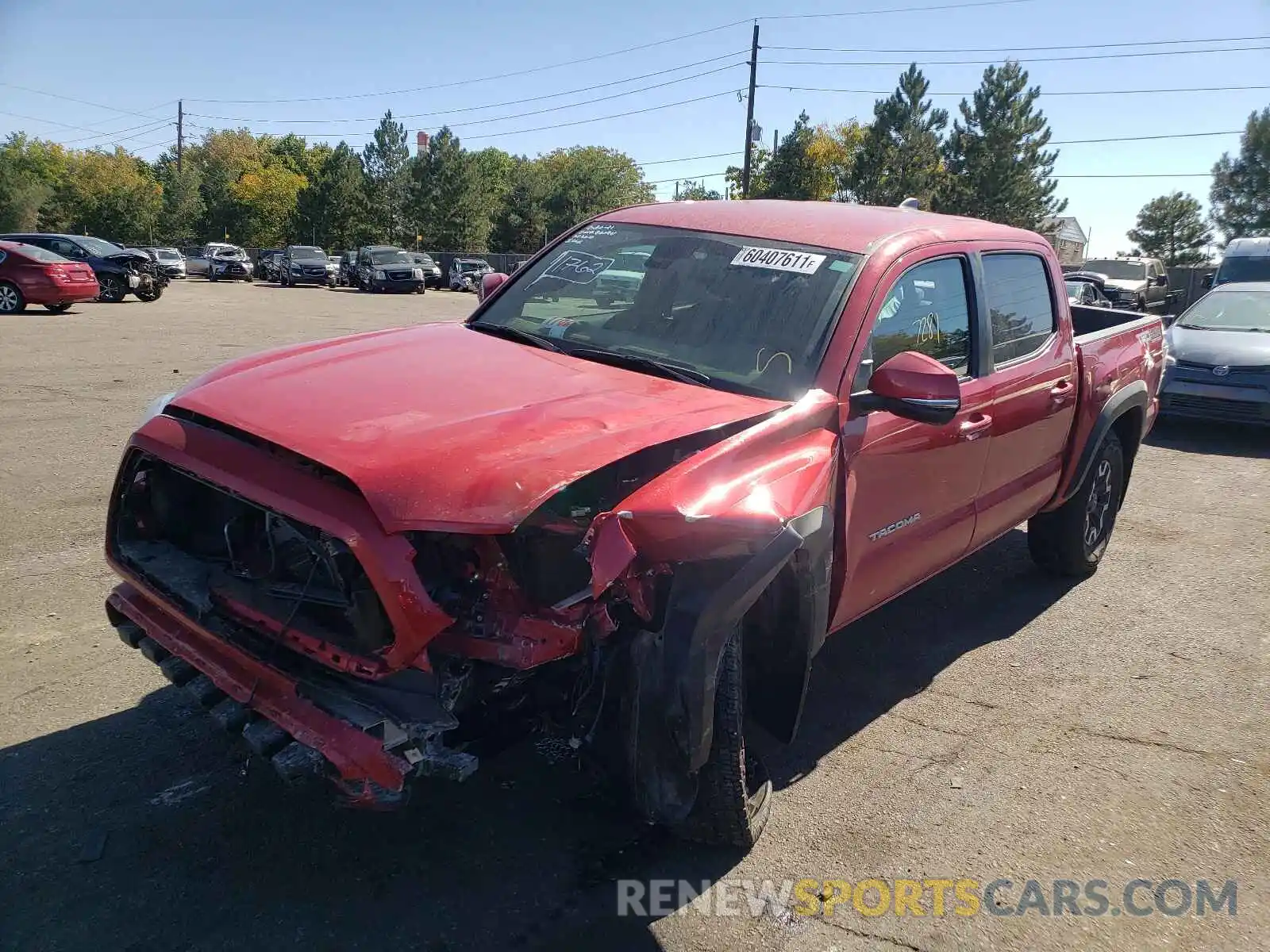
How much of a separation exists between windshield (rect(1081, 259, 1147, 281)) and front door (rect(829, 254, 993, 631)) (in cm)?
2366

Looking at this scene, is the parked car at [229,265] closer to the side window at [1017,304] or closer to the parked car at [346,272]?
the parked car at [346,272]

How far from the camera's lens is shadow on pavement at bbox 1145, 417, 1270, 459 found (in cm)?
938

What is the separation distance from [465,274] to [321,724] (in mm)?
41690

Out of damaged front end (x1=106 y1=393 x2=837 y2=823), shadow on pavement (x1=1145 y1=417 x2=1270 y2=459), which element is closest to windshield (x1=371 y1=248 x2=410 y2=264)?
shadow on pavement (x1=1145 y1=417 x2=1270 y2=459)

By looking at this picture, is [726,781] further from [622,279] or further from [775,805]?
[622,279]

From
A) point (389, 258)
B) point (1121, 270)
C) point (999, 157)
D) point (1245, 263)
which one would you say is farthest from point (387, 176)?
point (1245, 263)

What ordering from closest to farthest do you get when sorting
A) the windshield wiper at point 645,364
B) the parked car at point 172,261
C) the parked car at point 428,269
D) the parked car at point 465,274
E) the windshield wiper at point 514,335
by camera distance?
1. the windshield wiper at point 645,364
2. the windshield wiper at point 514,335
3. the parked car at point 428,269
4. the parked car at point 172,261
5. the parked car at point 465,274

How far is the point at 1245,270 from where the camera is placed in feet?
53.4

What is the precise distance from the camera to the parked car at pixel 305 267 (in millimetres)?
39094

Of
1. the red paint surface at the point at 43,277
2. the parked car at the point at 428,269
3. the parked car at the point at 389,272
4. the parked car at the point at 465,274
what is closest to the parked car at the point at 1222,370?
the red paint surface at the point at 43,277

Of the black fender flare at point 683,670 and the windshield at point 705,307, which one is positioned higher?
the windshield at point 705,307

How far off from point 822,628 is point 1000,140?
57.3m

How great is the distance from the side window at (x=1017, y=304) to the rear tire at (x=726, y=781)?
2.17m

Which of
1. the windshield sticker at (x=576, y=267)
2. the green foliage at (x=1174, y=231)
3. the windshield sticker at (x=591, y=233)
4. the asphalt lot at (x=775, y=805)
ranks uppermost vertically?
the green foliage at (x=1174, y=231)
